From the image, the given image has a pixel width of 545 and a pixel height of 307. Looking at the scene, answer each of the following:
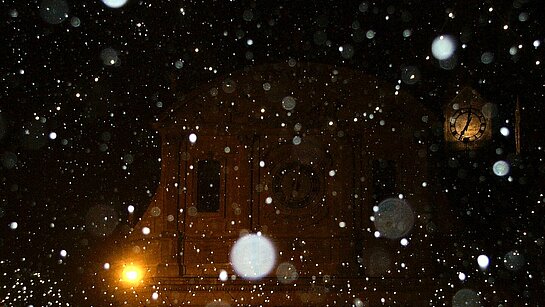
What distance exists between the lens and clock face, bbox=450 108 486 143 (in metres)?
18.8

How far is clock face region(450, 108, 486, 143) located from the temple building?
2.97 ft

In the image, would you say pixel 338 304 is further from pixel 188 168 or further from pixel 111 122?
pixel 111 122

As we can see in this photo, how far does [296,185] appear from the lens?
59.6 feet

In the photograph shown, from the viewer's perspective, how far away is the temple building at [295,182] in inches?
703

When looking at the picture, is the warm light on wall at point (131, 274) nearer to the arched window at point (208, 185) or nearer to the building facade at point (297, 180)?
the building facade at point (297, 180)

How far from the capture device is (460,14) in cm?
1956

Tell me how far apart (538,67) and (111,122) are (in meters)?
12.2

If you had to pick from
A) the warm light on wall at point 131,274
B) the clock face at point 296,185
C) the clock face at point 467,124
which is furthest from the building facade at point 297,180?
the clock face at point 467,124

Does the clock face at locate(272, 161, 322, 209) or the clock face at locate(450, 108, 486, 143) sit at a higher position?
the clock face at locate(450, 108, 486, 143)

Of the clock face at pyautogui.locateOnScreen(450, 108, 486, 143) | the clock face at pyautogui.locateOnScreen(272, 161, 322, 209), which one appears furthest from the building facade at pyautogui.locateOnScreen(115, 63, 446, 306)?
the clock face at pyautogui.locateOnScreen(450, 108, 486, 143)

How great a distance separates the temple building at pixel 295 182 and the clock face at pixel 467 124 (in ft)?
2.97

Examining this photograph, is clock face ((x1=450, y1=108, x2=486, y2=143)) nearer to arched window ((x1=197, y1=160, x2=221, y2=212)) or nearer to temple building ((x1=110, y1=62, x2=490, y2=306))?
temple building ((x1=110, y1=62, x2=490, y2=306))

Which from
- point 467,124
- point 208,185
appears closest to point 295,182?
point 208,185

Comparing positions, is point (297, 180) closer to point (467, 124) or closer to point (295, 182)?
point (295, 182)
